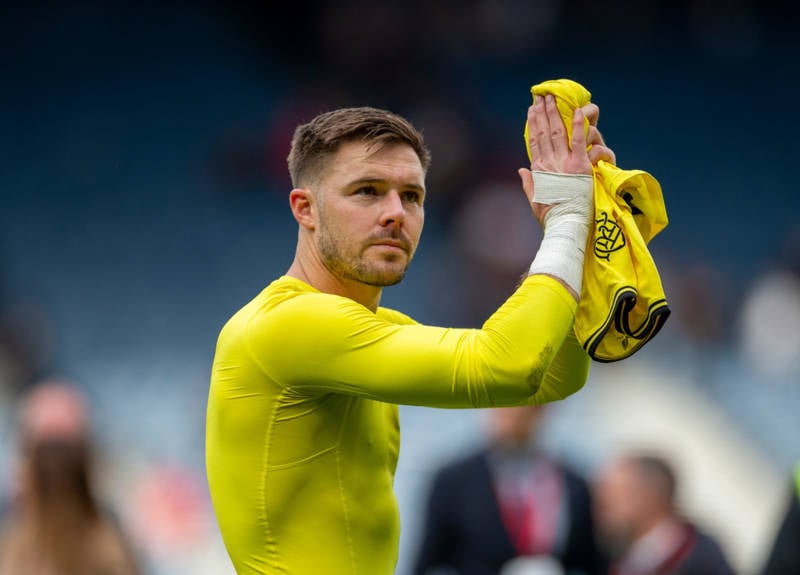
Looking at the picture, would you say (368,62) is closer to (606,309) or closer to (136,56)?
(136,56)

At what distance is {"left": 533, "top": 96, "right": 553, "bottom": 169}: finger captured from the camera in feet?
9.32

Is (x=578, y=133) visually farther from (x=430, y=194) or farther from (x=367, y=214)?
(x=430, y=194)

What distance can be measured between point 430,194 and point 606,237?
6.67 meters

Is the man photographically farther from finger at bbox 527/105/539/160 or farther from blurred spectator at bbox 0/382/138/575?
blurred spectator at bbox 0/382/138/575

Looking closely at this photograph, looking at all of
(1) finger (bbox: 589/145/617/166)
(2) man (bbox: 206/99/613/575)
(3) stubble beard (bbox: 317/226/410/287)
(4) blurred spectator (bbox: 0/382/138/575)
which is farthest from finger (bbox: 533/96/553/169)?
(4) blurred spectator (bbox: 0/382/138/575)

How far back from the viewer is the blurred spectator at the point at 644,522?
220 inches

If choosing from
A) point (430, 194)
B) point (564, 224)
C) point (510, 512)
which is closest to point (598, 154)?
point (564, 224)

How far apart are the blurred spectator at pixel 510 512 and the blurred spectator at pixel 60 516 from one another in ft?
5.81

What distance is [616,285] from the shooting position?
2695 mm

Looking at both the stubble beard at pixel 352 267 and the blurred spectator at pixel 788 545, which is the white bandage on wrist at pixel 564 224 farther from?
the blurred spectator at pixel 788 545

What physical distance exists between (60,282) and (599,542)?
5.20 m

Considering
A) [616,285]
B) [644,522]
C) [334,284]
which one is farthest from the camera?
[644,522]

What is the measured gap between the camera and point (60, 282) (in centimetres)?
953

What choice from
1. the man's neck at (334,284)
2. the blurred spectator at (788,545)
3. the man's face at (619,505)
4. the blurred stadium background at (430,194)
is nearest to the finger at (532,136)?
the man's neck at (334,284)
